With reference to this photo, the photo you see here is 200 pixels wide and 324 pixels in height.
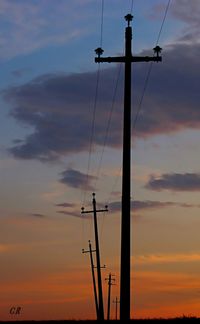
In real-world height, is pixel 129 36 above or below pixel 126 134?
above

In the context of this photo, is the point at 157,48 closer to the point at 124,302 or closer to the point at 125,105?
the point at 125,105

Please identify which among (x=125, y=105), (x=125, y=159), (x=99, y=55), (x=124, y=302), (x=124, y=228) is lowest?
(x=124, y=302)

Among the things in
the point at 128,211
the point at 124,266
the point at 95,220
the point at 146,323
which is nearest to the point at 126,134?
the point at 128,211

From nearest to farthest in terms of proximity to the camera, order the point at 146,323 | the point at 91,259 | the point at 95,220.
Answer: the point at 146,323 → the point at 95,220 → the point at 91,259

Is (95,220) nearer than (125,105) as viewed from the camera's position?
No

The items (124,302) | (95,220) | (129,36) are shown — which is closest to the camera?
(124,302)

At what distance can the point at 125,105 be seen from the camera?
1099 inches

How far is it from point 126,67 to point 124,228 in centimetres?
589

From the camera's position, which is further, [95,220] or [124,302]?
[95,220]

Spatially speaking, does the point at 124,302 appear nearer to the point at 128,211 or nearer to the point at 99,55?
the point at 128,211

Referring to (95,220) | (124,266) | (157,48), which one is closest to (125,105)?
(157,48)

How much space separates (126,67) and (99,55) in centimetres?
150

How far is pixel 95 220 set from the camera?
63.1 metres

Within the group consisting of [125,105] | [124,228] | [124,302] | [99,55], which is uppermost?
[99,55]
